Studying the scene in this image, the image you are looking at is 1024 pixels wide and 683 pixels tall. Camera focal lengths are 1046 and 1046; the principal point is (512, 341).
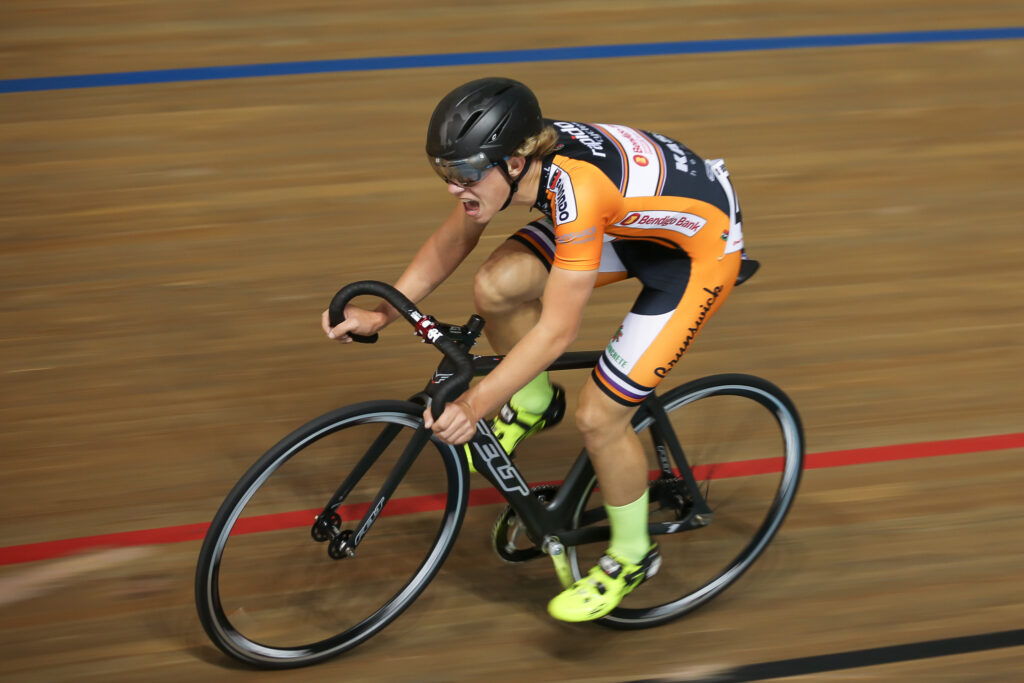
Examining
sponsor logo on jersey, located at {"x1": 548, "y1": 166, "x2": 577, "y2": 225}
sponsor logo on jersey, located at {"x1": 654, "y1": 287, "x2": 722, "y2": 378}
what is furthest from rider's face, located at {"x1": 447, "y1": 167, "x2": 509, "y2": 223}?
sponsor logo on jersey, located at {"x1": 654, "y1": 287, "x2": 722, "y2": 378}

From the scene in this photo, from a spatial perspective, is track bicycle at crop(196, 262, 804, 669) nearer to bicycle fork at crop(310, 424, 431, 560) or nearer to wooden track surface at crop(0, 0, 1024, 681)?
bicycle fork at crop(310, 424, 431, 560)

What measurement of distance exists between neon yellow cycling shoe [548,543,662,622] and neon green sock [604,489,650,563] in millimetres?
21

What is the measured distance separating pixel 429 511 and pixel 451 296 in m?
1.08

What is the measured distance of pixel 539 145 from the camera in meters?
2.13

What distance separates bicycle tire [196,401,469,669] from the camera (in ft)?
7.27

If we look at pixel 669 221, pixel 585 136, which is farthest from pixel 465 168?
pixel 669 221

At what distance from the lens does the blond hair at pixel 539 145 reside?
2.10 meters

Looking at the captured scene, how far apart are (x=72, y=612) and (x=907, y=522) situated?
2317mm

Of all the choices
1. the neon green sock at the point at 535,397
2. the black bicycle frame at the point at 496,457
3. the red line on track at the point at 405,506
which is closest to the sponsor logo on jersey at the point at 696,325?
the black bicycle frame at the point at 496,457

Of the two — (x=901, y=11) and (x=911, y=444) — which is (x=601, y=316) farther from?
(x=901, y=11)

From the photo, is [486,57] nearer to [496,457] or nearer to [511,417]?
[511,417]

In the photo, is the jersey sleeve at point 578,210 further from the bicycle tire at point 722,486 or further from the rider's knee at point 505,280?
the bicycle tire at point 722,486

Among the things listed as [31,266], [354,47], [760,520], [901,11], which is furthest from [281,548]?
[901,11]

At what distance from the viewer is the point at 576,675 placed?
2572 mm
